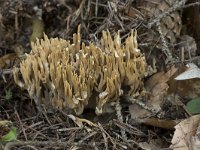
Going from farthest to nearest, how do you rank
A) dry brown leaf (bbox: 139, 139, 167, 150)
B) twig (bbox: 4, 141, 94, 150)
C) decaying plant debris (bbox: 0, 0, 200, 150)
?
1. decaying plant debris (bbox: 0, 0, 200, 150)
2. dry brown leaf (bbox: 139, 139, 167, 150)
3. twig (bbox: 4, 141, 94, 150)

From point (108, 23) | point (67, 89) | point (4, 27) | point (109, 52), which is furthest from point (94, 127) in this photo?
point (4, 27)

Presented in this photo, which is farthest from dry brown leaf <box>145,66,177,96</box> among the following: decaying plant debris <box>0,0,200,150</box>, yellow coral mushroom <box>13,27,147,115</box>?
yellow coral mushroom <box>13,27,147,115</box>

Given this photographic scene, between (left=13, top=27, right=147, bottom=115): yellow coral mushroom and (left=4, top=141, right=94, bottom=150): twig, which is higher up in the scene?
(left=13, top=27, right=147, bottom=115): yellow coral mushroom

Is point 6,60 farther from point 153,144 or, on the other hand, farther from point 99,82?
point 153,144

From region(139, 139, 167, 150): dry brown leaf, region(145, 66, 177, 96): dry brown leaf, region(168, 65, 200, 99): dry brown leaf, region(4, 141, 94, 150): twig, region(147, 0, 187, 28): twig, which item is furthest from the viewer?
region(147, 0, 187, 28): twig

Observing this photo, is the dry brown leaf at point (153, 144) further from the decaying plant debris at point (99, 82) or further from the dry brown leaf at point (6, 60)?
the dry brown leaf at point (6, 60)

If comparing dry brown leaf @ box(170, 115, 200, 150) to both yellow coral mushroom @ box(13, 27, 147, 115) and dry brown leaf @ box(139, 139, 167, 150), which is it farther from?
yellow coral mushroom @ box(13, 27, 147, 115)

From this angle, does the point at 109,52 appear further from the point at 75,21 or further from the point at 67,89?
the point at 75,21
